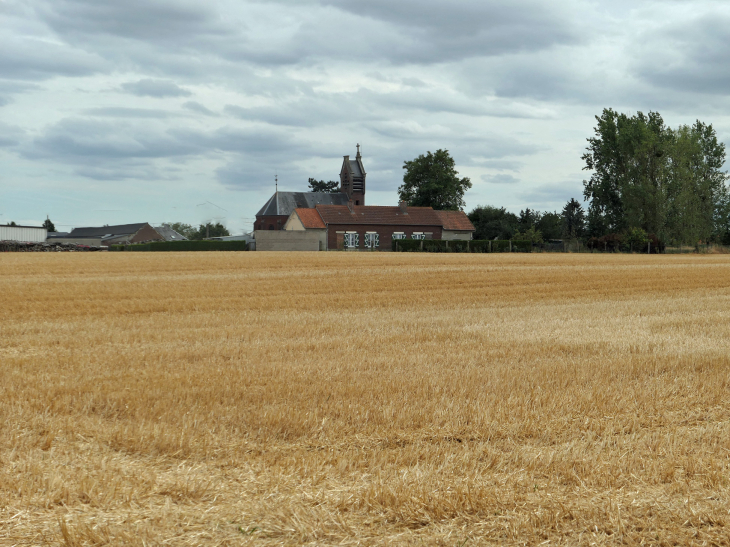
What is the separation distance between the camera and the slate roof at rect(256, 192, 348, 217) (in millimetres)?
119812

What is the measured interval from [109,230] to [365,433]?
15392 cm

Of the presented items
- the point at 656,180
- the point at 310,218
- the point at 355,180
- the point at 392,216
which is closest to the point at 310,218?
the point at 310,218

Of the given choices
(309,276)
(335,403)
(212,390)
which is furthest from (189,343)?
(309,276)

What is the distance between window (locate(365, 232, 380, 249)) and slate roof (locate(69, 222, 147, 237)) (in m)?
66.9

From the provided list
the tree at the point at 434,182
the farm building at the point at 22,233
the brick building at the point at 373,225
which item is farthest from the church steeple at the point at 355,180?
the farm building at the point at 22,233

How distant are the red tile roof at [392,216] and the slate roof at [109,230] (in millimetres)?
63766

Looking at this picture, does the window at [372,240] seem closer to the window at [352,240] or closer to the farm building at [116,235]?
the window at [352,240]

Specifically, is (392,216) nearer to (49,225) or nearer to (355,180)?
(355,180)

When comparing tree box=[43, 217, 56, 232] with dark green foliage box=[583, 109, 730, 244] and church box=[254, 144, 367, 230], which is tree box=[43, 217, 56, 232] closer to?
church box=[254, 144, 367, 230]

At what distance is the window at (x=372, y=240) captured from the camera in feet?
298

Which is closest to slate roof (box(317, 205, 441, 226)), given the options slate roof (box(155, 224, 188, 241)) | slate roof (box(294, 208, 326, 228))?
slate roof (box(294, 208, 326, 228))

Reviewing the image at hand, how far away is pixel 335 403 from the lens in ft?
24.5

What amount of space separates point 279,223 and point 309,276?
91.9 meters

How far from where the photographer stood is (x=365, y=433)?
6.50 m
